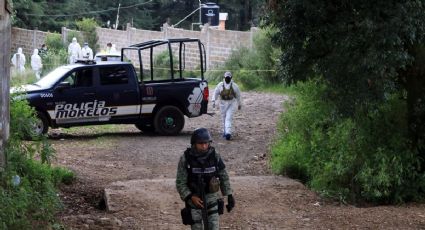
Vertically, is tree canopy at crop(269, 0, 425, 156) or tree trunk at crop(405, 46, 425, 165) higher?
tree canopy at crop(269, 0, 425, 156)

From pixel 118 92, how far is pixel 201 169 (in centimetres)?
1113

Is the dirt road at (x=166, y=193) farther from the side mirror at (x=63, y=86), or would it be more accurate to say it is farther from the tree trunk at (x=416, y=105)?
the side mirror at (x=63, y=86)

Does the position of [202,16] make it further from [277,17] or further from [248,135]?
[277,17]

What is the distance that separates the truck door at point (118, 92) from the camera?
18.3 m

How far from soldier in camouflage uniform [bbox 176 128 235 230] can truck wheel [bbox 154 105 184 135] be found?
11.6 meters

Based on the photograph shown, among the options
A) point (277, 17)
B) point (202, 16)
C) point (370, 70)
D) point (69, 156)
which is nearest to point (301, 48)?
point (277, 17)

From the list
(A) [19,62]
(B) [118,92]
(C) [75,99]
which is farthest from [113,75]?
(A) [19,62]

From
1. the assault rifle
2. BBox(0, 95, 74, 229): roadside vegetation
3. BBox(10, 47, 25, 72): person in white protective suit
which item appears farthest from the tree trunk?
BBox(10, 47, 25, 72): person in white protective suit

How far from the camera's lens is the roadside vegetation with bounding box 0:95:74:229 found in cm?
753

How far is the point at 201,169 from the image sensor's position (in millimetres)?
7543

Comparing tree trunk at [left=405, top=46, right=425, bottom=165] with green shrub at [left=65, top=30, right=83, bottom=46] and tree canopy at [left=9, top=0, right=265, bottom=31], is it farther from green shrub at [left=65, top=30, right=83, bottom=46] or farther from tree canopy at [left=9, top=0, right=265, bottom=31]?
tree canopy at [left=9, top=0, right=265, bottom=31]

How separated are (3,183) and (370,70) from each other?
4.84 m

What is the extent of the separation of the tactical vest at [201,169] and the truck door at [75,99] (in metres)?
10.6

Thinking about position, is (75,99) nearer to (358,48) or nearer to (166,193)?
(166,193)
